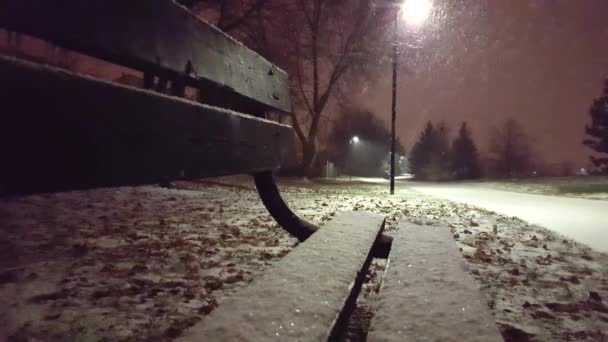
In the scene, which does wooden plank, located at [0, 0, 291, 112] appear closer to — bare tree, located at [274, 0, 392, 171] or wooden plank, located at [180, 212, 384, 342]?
wooden plank, located at [180, 212, 384, 342]

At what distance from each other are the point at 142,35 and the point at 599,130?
59.8 m

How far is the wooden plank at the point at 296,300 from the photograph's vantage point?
45.7 inches

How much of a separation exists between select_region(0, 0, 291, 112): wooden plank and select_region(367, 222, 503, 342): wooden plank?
1.11 metres

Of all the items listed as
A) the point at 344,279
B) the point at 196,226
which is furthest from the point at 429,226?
the point at 196,226

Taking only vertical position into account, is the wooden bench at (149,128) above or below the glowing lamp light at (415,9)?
below

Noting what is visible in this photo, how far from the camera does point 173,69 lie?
1344 mm

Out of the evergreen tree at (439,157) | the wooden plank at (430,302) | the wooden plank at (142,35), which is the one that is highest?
the evergreen tree at (439,157)

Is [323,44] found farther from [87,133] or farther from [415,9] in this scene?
[87,133]

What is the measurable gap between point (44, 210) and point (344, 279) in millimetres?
5750

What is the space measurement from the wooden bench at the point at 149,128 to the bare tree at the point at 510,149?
248 feet

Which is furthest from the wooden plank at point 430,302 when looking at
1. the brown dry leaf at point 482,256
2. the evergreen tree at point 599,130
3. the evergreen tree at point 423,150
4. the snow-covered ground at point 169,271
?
the evergreen tree at point 423,150

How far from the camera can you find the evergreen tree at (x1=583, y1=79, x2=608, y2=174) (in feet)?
155

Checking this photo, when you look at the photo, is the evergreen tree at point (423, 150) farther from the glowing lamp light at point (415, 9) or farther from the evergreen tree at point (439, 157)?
the glowing lamp light at point (415, 9)

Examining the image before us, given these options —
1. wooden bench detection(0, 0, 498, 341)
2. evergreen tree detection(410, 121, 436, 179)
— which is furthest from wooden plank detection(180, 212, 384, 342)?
evergreen tree detection(410, 121, 436, 179)
